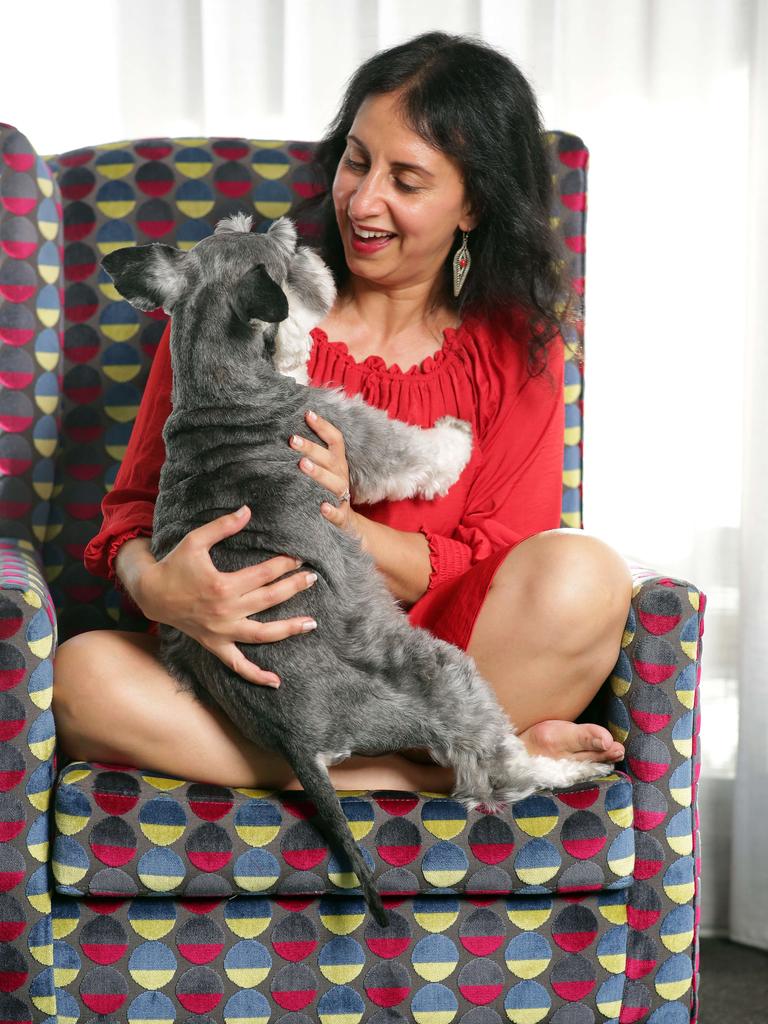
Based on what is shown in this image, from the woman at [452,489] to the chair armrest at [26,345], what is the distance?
36 cm

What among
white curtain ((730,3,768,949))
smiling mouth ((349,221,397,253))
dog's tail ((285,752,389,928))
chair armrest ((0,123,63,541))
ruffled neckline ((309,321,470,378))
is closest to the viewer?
dog's tail ((285,752,389,928))

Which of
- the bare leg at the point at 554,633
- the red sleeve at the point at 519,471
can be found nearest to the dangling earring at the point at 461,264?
the red sleeve at the point at 519,471

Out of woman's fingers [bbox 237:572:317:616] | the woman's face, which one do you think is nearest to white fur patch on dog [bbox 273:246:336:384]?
the woman's face

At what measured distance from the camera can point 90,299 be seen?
2314mm

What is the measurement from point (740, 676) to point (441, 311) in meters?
1.15

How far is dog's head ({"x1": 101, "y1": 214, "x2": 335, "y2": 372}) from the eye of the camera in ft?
5.05

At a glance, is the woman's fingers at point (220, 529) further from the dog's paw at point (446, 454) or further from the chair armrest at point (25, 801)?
the dog's paw at point (446, 454)

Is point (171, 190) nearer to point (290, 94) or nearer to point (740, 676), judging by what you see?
point (290, 94)

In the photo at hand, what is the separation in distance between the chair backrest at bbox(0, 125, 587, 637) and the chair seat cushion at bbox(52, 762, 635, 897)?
730 millimetres

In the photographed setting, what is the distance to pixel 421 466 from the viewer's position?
1.85 meters

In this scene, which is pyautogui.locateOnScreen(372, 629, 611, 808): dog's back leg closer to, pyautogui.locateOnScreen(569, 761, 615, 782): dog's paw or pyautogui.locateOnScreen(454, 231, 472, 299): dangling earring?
pyautogui.locateOnScreen(569, 761, 615, 782): dog's paw

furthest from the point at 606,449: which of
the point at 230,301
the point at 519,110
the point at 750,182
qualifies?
the point at 230,301

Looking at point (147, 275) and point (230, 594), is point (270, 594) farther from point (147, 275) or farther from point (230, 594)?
point (147, 275)

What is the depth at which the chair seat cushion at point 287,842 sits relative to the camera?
1.53 m
